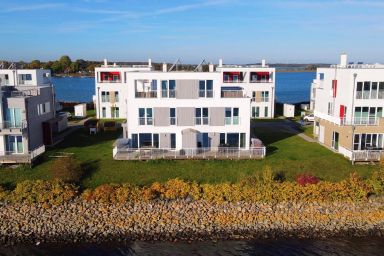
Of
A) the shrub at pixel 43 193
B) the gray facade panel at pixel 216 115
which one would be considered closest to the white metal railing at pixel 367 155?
the gray facade panel at pixel 216 115

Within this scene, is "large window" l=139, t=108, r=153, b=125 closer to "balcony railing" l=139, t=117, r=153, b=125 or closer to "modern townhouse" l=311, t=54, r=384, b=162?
"balcony railing" l=139, t=117, r=153, b=125

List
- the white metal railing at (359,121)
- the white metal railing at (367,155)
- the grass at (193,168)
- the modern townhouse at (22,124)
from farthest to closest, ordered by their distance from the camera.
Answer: the white metal railing at (359,121)
the modern townhouse at (22,124)
the white metal railing at (367,155)
the grass at (193,168)

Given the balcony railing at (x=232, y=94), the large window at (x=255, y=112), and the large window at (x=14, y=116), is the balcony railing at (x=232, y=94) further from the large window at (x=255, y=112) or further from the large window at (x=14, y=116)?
the large window at (x=255, y=112)

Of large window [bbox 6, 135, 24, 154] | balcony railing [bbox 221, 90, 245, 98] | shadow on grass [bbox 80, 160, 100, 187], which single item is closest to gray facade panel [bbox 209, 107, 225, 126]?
balcony railing [bbox 221, 90, 245, 98]

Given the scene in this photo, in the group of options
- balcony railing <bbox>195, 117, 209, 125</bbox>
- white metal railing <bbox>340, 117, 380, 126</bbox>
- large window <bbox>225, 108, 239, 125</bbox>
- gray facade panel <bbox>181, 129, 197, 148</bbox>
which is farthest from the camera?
white metal railing <bbox>340, 117, 380, 126</bbox>

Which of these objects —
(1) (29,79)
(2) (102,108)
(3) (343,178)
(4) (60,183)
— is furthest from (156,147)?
(1) (29,79)

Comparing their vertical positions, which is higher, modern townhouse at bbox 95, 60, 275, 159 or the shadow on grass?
modern townhouse at bbox 95, 60, 275, 159
